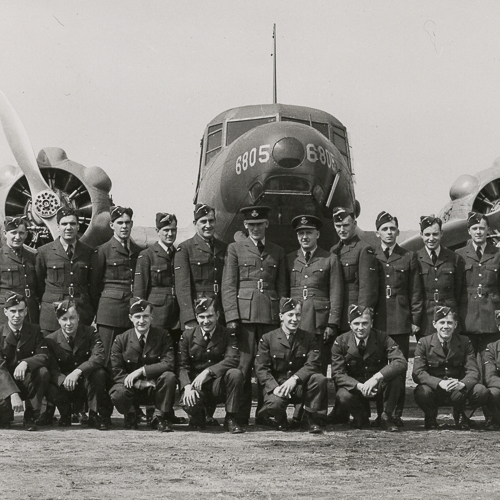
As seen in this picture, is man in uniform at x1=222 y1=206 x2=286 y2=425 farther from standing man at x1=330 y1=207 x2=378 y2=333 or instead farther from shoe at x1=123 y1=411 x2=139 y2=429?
shoe at x1=123 y1=411 x2=139 y2=429

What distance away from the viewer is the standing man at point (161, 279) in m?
8.30

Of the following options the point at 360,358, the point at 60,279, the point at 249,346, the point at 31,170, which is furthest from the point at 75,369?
the point at 31,170

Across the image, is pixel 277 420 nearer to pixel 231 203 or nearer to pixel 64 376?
pixel 64 376

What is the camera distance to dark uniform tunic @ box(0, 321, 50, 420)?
743cm

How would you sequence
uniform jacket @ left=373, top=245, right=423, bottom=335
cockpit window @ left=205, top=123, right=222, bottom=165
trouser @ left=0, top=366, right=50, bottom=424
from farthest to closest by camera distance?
1. cockpit window @ left=205, top=123, right=222, bottom=165
2. uniform jacket @ left=373, top=245, right=423, bottom=335
3. trouser @ left=0, top=366, right=50, bottom=424

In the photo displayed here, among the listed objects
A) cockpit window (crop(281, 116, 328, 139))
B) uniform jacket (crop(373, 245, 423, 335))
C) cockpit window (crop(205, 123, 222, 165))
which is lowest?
uniform jacket (crop(373, 245, 423, 335))

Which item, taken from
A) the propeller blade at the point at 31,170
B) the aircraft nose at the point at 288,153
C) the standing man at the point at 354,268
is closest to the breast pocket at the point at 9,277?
the aircraft nose at the point at 288,153

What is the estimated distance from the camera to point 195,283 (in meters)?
8.30

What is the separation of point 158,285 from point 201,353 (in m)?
1.02

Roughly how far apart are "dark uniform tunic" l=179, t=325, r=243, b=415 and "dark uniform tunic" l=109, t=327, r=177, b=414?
0.48 feet

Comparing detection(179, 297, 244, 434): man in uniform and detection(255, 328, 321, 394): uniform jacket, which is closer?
detection(179, 297, 244, 434): man in uniform

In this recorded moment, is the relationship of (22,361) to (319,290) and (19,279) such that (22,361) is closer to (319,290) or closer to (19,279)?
(19,279)

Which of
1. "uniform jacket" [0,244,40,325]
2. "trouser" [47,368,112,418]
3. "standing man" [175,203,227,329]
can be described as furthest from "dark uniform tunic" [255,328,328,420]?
"uniform jacket" [0,244,40,325]

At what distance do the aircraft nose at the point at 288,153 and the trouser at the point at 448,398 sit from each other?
3.08 metres
